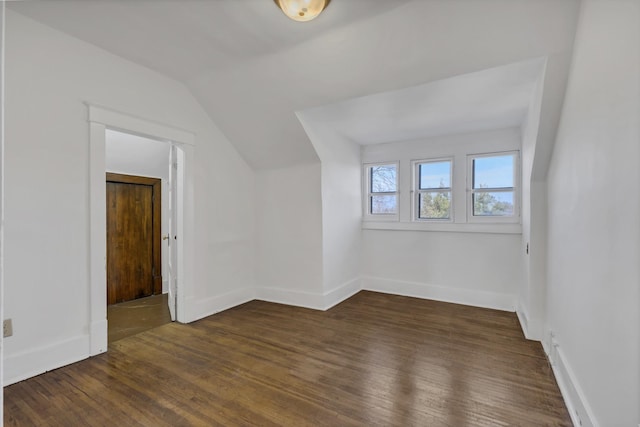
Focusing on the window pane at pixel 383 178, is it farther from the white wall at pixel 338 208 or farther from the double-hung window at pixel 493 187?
the double-hung window at pixel 493 187

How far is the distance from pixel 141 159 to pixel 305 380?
140 inches

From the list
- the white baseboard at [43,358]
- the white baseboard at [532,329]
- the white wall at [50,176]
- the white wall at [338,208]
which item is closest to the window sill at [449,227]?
the white wall at [338,208]

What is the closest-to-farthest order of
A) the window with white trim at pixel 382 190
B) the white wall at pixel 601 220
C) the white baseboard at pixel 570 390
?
1. the white wall at pixel 601 220
2. the white baseboard at pixel 570 390
3. the window with white trim at pixel 382 190

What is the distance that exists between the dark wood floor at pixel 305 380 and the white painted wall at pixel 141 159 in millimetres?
2055

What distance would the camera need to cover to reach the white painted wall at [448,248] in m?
3.71

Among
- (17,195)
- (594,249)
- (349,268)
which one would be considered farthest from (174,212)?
(594,249)

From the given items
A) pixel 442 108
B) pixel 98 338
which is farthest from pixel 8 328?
pixel 442 108

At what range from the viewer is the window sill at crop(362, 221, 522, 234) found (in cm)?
368

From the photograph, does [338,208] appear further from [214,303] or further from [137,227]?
[137,227]

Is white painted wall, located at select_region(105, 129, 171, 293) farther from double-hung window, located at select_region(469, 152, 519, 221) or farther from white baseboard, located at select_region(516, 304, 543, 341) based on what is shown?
white baseboard, located at select_region(516, 304, 543, 341)

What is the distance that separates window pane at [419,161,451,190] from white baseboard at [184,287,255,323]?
2.85 m

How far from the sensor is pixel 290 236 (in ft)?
13.0

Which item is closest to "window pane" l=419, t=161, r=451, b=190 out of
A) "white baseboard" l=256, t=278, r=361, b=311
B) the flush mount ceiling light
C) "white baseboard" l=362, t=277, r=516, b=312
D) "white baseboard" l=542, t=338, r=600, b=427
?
"white baseboard" l=362, t=277, r=516, b=312

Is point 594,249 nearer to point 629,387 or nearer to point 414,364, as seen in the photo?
point 629,387
